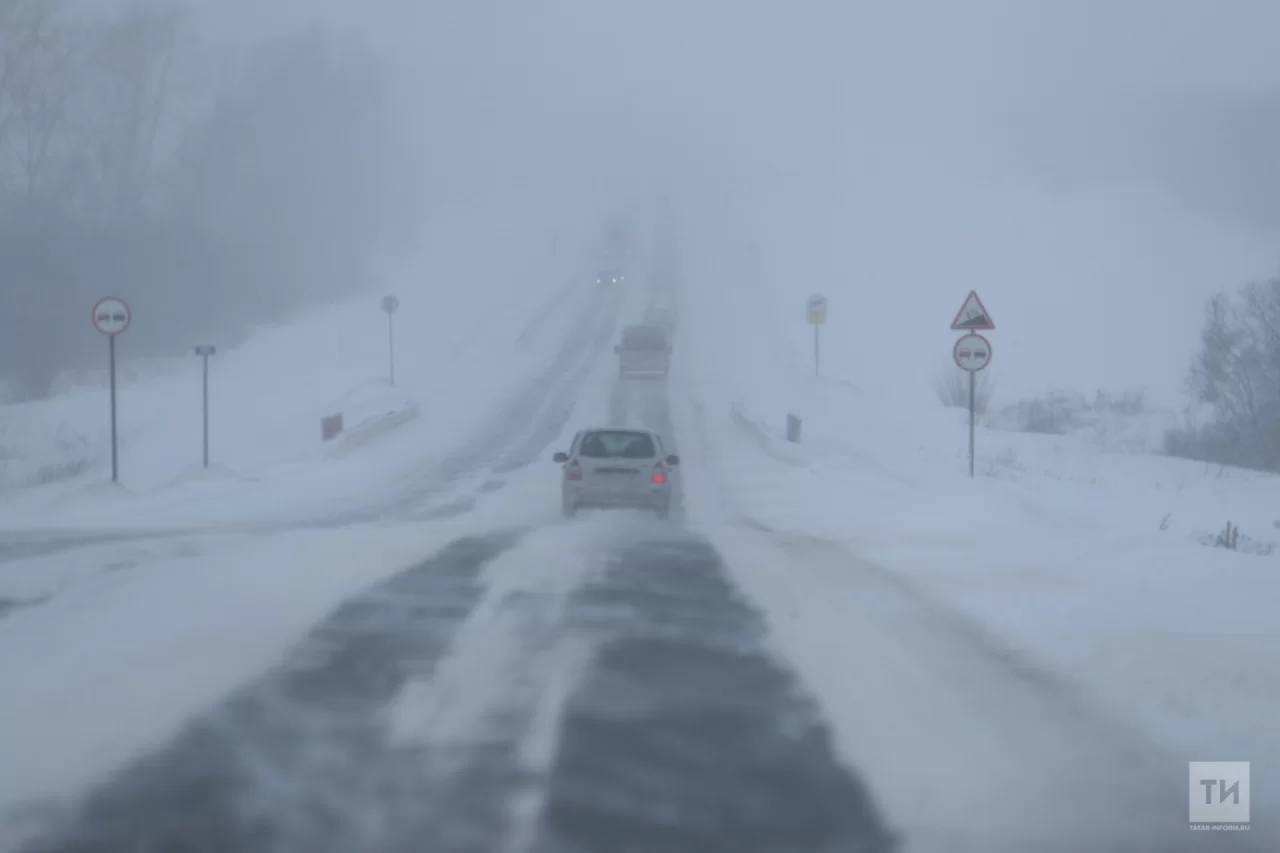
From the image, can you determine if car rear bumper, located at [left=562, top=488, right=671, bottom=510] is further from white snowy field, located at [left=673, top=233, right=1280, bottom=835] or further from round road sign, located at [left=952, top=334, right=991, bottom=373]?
round road sign, located at [left=952, top=334, right=991, bottom=373]

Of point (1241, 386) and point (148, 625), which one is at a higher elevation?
point (1241, 386)

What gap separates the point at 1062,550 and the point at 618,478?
8235 mm

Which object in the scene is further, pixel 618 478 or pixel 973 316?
pixel 618 478

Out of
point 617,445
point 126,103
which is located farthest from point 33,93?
point 617,445

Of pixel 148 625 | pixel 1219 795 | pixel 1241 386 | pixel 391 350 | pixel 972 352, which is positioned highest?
pixel 391 350

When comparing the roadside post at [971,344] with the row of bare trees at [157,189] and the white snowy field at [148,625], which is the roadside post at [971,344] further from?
the row of bare trees at [157,189]

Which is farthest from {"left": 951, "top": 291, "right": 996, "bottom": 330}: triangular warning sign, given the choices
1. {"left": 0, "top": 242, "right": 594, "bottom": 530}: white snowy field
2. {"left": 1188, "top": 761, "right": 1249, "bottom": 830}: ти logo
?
{"left": 1188, "top": 761, "right": 1249, "bottom": 830}: ти logo

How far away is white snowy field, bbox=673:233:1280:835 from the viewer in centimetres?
798

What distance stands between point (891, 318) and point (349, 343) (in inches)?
1341

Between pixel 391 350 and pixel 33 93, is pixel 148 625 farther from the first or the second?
pixel 33 93

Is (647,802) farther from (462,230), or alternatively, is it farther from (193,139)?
(462,230)

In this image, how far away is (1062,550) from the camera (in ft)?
45.2

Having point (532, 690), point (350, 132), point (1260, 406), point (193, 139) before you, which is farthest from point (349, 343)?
point (532, 690)

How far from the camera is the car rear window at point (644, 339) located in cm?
4719
